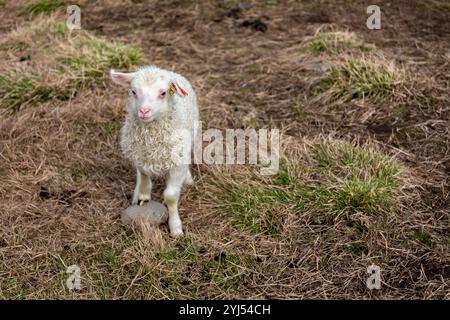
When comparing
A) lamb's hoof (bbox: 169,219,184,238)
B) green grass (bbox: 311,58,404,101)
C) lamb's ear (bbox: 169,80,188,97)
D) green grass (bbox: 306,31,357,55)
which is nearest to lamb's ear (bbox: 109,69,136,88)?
lamb's ear (bbox: 169,80,188,97)

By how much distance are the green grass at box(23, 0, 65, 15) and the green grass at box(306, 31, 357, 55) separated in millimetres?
3596

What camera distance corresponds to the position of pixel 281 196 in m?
4.04

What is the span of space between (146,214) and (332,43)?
3.27 metres

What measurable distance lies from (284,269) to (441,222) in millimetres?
1115

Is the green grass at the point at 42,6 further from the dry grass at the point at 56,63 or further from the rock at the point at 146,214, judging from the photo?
the rock at the point at 146,214

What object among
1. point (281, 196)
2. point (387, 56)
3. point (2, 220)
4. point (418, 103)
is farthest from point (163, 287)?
point (387, 56)

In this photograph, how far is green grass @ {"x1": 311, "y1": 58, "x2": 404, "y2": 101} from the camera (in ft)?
17.5

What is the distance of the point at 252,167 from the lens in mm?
4391

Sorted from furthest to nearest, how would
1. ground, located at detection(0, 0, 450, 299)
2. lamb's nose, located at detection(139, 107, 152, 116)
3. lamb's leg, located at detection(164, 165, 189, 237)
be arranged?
lamb's leg, located at detection(164, 165, 189, 237) < ground, located at detection(0, 0, 450, 299) < lamb's nose, located at detection(139, 107, 152, 116)

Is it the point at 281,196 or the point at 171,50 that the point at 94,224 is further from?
the point at 171,50

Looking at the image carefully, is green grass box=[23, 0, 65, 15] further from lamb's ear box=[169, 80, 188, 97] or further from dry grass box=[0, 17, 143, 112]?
lamb's ear box=[169, 80, 188, 97]

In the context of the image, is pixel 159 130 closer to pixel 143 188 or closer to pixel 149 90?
pixel 149 90

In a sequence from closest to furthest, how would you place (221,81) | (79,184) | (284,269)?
1. (284,269)
2. (79,184)
3. (221,81)
